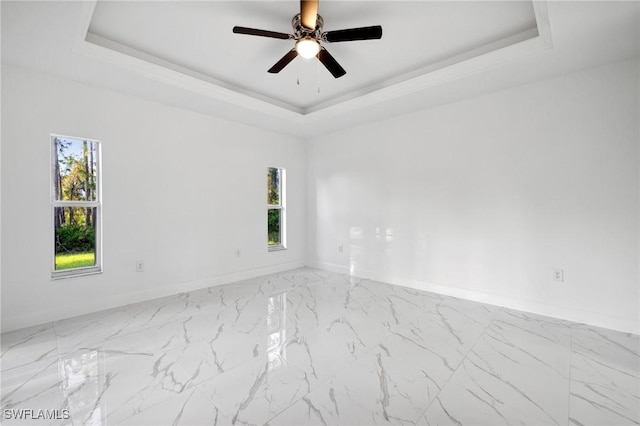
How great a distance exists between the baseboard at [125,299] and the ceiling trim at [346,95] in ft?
8.11

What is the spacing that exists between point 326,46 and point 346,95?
1.17 m

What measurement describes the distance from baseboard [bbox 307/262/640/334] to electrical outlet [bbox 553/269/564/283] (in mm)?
276

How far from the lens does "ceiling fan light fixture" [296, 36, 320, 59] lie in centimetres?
232

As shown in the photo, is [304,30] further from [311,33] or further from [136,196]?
[136,196]

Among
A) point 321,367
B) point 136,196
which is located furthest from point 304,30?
point 136,196

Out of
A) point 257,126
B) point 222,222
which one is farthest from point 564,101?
point 222,222

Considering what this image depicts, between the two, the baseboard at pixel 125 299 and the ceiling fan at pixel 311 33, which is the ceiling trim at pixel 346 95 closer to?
the ceiling fan at pixel 311 33

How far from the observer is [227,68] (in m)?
3.25

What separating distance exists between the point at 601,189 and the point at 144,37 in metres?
4.55

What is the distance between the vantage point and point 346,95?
4027 mm

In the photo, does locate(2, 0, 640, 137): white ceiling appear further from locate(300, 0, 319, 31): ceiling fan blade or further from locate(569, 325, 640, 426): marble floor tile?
locate(569, 325, 640, 426): marble floor tile

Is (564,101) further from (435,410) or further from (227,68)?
(227,68)

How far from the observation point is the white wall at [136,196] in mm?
2799

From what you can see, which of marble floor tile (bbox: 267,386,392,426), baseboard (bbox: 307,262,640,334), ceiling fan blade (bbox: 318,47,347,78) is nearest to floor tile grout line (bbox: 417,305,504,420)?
baseboard (bbox: 307,262,640,334)
